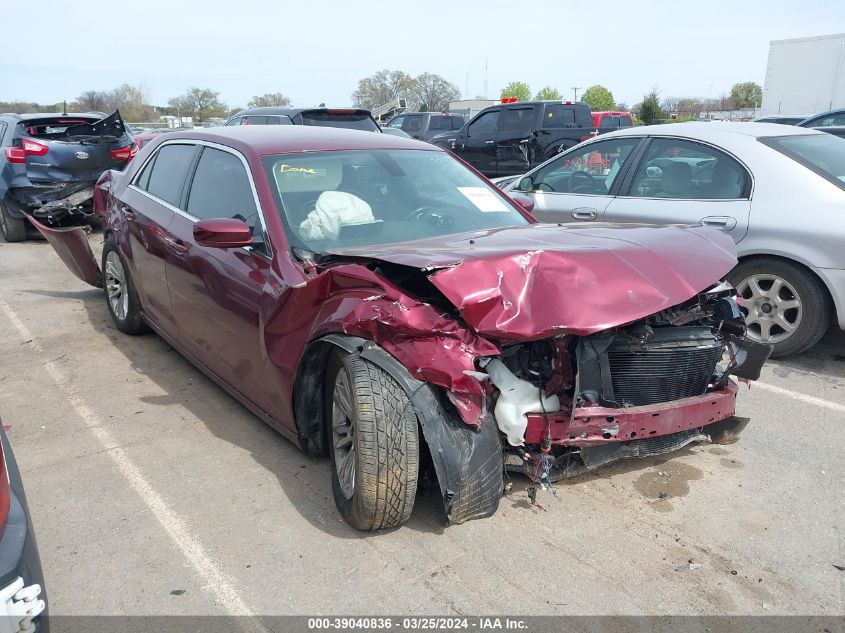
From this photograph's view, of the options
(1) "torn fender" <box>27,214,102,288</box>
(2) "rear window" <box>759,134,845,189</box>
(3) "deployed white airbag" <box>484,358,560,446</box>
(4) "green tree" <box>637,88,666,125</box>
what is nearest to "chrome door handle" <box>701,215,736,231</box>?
(2) "rear window" <box>759,134,845,189</box>

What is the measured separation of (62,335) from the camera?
226 inches

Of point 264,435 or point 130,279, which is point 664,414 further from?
point 130,279

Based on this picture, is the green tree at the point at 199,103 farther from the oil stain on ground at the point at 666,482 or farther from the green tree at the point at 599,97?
the oil stain on ground at the point at 666,482

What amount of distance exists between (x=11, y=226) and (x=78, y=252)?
487cm

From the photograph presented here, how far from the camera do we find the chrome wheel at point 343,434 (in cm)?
294

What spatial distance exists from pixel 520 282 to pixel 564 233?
2.86 ft

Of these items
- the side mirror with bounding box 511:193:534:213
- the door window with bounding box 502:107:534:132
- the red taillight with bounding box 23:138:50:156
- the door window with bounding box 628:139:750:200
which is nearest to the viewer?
the side mirror with bounding box 511:193:534:213

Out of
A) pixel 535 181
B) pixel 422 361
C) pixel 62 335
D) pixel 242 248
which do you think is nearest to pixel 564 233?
pixel 422 361

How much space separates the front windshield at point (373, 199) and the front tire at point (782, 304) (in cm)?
190

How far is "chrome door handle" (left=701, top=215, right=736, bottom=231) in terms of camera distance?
4989mm

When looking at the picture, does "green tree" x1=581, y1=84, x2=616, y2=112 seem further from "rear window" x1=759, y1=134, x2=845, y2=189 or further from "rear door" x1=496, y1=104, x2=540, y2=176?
"rear window" x1=759, y1=134, x2=845, y2=189

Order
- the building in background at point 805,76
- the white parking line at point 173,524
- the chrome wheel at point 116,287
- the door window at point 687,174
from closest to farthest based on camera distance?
the white parking line at point 173,524
the door window at point 687,174
the chrome wheel at point 116,287
the building in background at point 805,76

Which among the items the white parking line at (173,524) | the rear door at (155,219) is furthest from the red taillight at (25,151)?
the white parking line at (173,524)

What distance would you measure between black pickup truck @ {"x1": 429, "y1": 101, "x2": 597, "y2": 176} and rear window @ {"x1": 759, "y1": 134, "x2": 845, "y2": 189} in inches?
322
